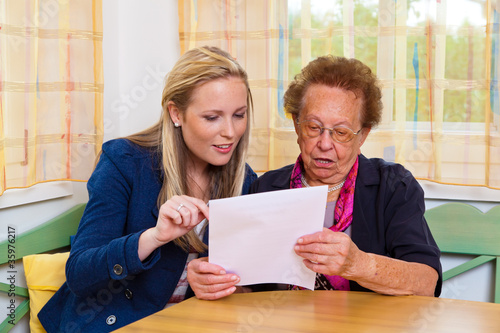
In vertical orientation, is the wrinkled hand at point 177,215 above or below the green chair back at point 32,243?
above

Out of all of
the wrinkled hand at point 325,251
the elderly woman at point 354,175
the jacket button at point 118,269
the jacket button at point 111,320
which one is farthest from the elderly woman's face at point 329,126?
the jacket button at point 111,320

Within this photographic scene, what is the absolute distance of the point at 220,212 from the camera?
1141mm

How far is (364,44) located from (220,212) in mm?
1452

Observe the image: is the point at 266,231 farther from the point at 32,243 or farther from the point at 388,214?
the point at 32,243

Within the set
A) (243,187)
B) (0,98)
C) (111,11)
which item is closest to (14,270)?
(0,98)

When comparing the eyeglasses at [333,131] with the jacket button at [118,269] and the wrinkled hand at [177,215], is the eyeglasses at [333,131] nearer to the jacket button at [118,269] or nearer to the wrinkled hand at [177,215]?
the wrinkled hand at [177,215]

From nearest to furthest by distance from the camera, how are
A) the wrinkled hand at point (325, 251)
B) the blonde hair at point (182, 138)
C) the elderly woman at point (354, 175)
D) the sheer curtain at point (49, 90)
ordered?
the wrinkled hand at point (325, 251), the elderly woman at point (354, 175), the blonde hair at point (182, 138), the sheer curtain at point (49, 90)

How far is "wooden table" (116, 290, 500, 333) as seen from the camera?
1115mm

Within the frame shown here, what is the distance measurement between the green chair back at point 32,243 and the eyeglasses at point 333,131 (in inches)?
44.9

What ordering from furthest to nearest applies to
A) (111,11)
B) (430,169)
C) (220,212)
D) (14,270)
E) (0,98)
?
(111,11) < (430,169) < (14,270) < (0,98) < (220,212)

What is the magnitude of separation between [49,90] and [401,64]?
1.47 m

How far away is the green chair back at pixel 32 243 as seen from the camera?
1923mm

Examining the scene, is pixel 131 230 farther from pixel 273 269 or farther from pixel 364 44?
pixel 364 44

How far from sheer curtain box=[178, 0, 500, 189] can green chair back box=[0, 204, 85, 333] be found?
0.87 m
